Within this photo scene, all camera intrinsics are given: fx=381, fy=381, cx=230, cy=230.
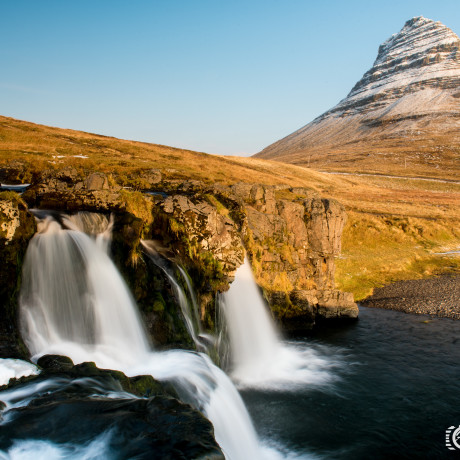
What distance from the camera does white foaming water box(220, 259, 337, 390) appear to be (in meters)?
18.2

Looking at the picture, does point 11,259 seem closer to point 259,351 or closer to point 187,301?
point 187,301

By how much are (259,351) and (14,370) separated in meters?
12.9

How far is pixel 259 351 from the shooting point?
20.6 m

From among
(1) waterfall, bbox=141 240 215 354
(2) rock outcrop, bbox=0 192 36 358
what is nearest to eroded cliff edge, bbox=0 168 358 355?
(2) rock outcrop, bbox=0 192 36 358

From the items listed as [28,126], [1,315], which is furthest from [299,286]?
[28,126]

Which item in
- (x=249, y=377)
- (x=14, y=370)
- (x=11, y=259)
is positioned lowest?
(x=249, y=377)

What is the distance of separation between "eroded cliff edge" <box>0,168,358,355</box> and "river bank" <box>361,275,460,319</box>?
15.7 feet

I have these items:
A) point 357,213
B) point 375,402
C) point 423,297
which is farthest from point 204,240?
point 357,213

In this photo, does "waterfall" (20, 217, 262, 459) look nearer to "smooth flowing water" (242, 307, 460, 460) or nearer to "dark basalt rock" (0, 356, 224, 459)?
"smooth flowing water" (242, 307, 460, 460)

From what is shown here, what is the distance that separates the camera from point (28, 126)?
3337 inches

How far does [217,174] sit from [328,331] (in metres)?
53.0

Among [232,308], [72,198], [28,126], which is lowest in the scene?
[232,308]

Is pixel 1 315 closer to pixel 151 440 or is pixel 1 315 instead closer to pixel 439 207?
pixel 151 440

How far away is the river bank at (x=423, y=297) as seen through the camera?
91.3ft
